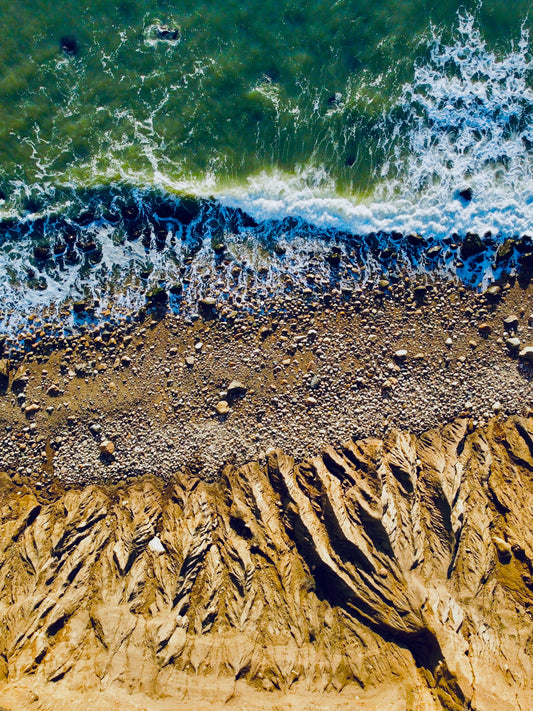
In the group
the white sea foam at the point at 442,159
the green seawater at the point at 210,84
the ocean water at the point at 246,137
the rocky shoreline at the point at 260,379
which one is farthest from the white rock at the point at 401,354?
the green seawater at the point at 210,84

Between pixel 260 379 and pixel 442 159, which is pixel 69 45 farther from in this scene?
pixel 442 159

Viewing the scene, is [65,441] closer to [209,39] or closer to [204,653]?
[204,653]

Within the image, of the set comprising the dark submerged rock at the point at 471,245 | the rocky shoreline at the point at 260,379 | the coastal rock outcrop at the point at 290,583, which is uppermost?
the dark submerged rock at the point at 471,245

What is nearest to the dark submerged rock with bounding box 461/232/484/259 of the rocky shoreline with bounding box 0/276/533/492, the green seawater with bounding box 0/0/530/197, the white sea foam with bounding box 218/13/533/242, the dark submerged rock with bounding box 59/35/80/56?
the white sea foam with bounding box 218/13/533/242

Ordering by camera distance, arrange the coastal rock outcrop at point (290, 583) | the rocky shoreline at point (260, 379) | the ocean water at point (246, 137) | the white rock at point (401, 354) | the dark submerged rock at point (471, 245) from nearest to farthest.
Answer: the coastal rock outcrop at point (290, 583) < the rocky shoreline at point (260, 379) < the white rock at point (401, 354) < the dark submerged rock at point (471, 245) < the ocean water at point (246, 137)

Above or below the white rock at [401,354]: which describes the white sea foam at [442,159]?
above

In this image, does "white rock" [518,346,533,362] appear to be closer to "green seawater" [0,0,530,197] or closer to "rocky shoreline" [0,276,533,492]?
"rocky shoreline" [0,276,533,492]

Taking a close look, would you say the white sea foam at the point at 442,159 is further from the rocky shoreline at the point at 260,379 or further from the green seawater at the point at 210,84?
the rocky shoreline at the point at 260,379

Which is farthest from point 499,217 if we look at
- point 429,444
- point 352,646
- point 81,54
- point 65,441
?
point 65,441
